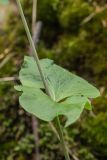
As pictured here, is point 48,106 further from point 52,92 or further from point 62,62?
point 62,62

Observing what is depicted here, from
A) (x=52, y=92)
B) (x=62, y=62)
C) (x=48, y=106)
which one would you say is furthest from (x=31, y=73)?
(x=62, y=62)

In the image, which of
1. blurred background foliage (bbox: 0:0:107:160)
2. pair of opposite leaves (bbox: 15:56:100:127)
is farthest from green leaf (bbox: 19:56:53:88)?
blurred background foliage (bbox: 0:0:107:160)

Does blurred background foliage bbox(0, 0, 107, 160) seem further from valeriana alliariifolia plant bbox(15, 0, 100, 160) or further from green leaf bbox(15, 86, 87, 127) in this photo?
green leaf bbox(15, 86, 87, 127)

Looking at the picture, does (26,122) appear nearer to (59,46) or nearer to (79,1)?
(59,46)

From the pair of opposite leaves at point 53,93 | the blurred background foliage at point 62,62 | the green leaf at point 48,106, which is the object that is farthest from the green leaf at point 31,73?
the blurred background foliage at point 62,62

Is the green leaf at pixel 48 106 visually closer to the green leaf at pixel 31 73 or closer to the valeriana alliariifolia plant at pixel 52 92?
the valeriana alliariifolia plant at pixel 52 92

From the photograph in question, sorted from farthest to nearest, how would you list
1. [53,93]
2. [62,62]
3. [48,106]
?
[62,62] < [53,93] < [48,106]

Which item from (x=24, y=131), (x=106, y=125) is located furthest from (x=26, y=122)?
(x=106, y=125)
